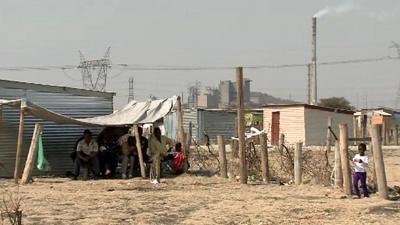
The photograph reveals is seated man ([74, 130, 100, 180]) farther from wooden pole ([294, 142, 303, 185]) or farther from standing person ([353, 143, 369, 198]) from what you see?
standing person ([353, 143, 369, 198])

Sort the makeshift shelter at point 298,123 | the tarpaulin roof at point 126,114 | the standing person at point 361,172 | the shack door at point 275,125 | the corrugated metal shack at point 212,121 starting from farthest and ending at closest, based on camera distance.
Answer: the corrugated metal shack at point 212,121 < the shack door at point 275,125 < the makeshift shelter at point 298,123 < the tarpaulin roof at point 126,114 < the standing person at point 361,172

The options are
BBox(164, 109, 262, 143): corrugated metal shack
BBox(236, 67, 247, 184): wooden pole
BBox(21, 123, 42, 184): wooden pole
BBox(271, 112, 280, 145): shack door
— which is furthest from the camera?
BBox(164, 109, 262, 143): corrugated metal shack

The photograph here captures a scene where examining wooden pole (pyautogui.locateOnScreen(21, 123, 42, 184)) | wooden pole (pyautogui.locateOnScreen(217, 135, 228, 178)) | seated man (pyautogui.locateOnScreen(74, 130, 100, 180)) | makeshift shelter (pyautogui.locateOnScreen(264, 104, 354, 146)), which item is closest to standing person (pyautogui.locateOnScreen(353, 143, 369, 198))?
wooden pole (pyautogui.locateOnScreen(217, 135, 228, 178))

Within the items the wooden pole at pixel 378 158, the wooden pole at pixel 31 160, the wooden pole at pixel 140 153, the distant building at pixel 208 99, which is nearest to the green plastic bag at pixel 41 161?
the wooden pole at pixel 31 160

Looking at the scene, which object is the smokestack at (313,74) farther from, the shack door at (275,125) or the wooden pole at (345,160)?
the wooden pole at (345,160)

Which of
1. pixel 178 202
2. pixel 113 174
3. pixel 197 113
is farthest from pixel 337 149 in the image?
pixel 197 113

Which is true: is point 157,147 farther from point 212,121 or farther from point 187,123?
point 212,121

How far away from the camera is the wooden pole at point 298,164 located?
15.2m

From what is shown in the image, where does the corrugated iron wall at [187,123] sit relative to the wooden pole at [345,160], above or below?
above

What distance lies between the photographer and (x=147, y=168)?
18.0m

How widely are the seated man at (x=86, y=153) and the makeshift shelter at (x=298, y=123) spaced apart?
2247cm

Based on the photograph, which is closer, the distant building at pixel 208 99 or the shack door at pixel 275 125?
the shack door at pixel 275 125

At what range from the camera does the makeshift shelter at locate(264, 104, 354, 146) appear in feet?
131

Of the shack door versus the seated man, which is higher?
the shack door
